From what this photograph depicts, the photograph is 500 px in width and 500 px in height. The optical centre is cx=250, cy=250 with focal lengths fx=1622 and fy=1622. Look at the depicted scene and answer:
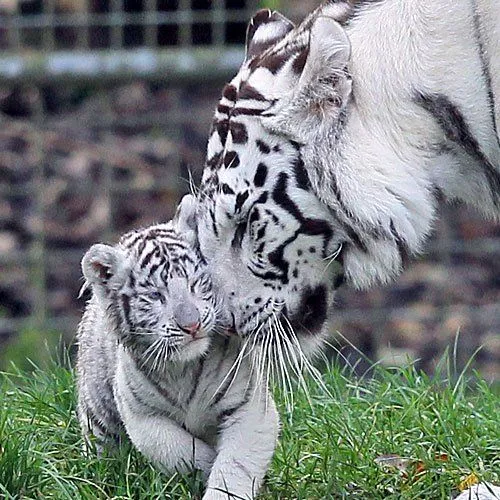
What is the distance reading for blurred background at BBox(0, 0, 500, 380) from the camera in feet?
24.4

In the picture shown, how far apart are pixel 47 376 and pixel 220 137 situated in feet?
3.80

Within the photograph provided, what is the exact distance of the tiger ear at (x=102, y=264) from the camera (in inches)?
160

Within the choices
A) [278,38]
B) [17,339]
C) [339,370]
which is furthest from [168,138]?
[278,38]

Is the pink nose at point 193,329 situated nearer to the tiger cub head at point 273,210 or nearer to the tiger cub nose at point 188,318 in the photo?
the tiger cub nose at point 188,318

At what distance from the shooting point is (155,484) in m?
4.04

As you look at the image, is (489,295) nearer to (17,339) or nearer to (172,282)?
(17,339)

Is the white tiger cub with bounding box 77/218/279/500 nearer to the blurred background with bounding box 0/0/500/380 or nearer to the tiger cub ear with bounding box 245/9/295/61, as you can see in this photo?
the tiger cub ear with bounding box 245/9/295/61

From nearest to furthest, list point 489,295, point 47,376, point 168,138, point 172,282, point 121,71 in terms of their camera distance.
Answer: point 172,282 < point 47,376 < point 121,71 < point 489,295 < point 168,138

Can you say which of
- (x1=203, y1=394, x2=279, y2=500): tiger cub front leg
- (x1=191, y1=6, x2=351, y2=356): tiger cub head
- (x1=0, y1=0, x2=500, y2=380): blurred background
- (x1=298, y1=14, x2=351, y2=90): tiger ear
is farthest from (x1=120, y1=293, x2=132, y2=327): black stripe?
(x1=0, y1=0, x2=500, y2=380): blurred background

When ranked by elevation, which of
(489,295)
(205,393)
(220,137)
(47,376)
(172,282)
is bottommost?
(489,295)

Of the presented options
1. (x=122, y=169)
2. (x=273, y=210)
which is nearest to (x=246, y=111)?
(x=273, y=210)

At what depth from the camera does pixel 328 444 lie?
4.25 meters

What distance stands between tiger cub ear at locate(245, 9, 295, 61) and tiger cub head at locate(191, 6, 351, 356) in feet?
0.44

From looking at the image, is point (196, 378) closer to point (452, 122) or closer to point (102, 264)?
point (102, 264)
